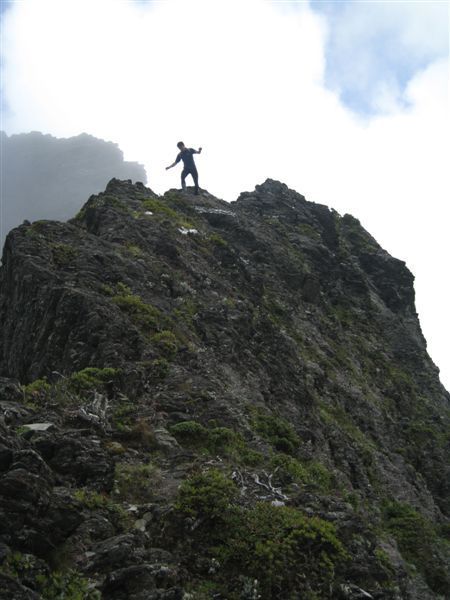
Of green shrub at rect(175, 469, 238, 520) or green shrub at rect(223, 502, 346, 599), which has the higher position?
green shrub at rect(175, 469, 238, 520)

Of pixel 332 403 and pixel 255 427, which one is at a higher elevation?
pixel 332 403

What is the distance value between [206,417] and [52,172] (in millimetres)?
163238

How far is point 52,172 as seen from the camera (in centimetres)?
16662

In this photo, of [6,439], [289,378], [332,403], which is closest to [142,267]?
[289,378]

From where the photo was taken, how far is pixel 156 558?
29.9 ft

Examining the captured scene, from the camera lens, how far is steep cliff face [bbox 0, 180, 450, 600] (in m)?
9.27

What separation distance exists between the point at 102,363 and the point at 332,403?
11.2m

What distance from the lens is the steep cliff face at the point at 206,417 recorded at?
30.4 ft

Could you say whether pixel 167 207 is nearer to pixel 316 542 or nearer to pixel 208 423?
pixel 208 423

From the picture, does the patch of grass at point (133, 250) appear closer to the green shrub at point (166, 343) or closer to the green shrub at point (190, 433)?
the green shrub at point (166, 343)

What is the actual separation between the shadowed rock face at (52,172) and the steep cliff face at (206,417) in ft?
396

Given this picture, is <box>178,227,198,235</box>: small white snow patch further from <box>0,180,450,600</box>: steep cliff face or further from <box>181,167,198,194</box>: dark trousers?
<box>181,167,198,194</box>: dark trousers

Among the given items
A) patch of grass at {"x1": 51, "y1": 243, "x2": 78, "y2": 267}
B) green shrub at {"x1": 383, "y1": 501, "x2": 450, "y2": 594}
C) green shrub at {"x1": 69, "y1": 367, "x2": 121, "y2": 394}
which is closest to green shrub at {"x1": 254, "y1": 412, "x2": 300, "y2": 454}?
green shrub at {"x1": 383, "y1": 501, "x2": 450, "y2": 594}

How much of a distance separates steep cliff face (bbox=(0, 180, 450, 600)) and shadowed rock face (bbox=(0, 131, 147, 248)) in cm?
12080
